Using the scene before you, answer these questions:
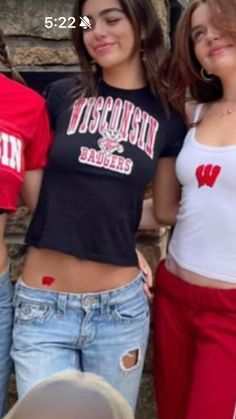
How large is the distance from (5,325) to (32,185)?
13.4 inches

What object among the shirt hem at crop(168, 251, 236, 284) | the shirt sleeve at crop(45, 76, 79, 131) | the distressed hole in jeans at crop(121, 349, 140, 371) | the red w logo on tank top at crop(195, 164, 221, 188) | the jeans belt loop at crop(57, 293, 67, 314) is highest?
the shirt sleeve at crop(45, 76, 79, 131)

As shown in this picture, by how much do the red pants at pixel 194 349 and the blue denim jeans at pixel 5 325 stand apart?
372 mm

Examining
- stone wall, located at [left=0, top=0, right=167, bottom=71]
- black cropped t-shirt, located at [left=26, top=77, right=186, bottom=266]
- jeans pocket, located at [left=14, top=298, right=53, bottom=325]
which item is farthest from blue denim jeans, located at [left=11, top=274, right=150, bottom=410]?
stone wall, located at [left=0, top=0, right=167, bottom=71]

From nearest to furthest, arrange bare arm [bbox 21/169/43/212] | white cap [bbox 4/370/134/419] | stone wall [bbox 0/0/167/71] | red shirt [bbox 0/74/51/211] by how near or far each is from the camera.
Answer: white cap [bbox 4/370/134/419] → red shirt [bbox 0/74/51/211] → bare arm [bbox 21/169/43/212] → stone wall [bbox 0/0/167/71]

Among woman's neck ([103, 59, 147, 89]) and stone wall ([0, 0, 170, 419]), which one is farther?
stone wall ([0, 0, 170, 419])

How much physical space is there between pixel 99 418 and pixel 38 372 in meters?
0.81

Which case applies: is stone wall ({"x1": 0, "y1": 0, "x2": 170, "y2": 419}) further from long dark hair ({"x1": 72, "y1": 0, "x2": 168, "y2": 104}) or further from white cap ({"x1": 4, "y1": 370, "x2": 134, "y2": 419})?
white cap ({"x1": 4, "y1": 370, "x2": 134, "y2": 419})

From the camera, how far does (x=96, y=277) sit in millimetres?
1679

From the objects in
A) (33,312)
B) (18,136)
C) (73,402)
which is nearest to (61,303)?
(33,312)

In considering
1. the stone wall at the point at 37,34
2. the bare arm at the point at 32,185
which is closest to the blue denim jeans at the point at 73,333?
the bare arm at the point at 32,185

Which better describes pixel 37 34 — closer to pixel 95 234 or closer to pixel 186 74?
pixel 186 74

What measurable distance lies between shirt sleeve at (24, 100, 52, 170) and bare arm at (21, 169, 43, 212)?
2 centimetres

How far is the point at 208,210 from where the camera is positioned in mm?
1665

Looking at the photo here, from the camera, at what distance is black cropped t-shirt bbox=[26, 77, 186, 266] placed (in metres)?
1.67
